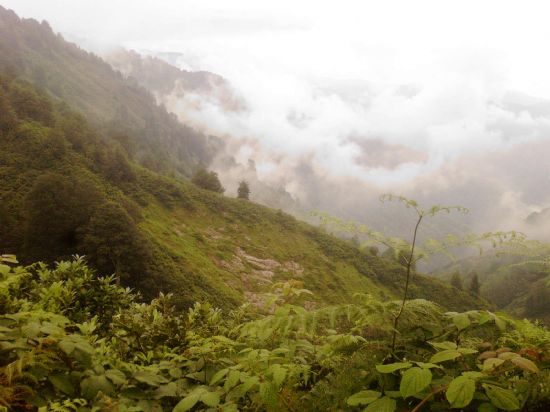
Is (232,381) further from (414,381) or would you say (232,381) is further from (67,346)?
(414,381)

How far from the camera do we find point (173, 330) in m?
4.09

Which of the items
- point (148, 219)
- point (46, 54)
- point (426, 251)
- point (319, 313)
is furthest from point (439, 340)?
point (46, 54)

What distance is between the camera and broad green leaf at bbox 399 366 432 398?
196cm

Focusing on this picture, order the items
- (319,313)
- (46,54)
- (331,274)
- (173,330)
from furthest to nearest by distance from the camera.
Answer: (46,54) < (331,274) < (173,330) < (319,313)

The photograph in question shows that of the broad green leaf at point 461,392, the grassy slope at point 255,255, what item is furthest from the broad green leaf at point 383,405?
the grassy slope at point 255,255

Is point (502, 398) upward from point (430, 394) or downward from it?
upward

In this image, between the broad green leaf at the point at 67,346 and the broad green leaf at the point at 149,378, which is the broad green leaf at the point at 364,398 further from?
the broad green leaf at the point at 67,346

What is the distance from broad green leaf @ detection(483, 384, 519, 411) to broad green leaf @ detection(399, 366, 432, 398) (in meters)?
0.33

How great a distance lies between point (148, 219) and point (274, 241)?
25031 millimetres

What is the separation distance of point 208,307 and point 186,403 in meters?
2.52

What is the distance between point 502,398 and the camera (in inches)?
78.5

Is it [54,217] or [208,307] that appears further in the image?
[54,217]

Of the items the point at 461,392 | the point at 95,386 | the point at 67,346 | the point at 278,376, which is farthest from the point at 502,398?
the point at 67,346

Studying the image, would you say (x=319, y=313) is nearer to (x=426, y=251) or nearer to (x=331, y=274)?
(x=426, y=251)
